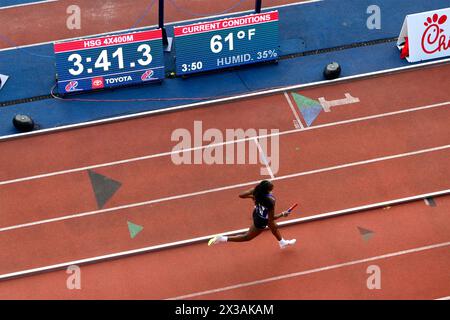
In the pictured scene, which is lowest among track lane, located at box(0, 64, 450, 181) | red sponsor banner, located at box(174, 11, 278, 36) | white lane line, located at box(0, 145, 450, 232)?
white lane line, located at box(0, 145, 450, 232)

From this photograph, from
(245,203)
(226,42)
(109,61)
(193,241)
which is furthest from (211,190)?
(109,61)

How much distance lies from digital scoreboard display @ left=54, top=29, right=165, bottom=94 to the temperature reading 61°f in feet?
3.71

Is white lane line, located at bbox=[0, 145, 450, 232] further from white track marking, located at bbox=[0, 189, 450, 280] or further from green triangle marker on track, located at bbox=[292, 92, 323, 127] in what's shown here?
green triangle marker on track, located at bbox=[292, 92, 323, 127]

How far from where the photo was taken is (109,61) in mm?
16156

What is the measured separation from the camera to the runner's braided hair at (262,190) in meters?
12.3

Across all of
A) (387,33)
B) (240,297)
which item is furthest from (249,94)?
(240,297)

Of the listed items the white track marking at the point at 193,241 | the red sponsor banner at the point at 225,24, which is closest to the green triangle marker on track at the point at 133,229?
the white track marking at the point at 193,241

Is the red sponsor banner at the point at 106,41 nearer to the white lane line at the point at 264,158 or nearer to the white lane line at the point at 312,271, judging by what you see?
the white lane line at the point at 264,158

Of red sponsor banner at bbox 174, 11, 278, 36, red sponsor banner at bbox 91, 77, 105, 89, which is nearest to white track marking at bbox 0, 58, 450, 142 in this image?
red sponsor banner at bbox 91, 77, 105, 89

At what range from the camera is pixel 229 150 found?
15.4 m

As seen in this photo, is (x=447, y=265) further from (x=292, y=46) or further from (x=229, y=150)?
(x=292, y=46)

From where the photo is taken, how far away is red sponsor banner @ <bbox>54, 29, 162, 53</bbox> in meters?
15.8

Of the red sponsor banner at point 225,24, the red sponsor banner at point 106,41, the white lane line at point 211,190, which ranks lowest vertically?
the white lane line at point 211,190

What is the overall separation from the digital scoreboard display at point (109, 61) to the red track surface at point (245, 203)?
111 cm
